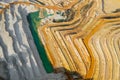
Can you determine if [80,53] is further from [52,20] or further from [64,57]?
[52,20]

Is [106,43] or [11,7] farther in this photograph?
[11,7]

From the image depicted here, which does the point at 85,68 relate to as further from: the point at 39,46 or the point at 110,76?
the point at 39,46

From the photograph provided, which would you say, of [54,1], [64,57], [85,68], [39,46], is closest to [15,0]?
[54,1]

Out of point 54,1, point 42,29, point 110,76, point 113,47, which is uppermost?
point 54,1

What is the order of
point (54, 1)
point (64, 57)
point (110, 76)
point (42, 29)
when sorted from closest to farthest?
1. point (110, 76)
2. point (64, 57)
3. point (42, 29)
4. point (54, 1)

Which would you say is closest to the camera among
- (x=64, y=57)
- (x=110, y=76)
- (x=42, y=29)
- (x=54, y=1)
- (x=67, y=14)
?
(x=110, y=76)

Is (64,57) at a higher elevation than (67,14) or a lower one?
lower
